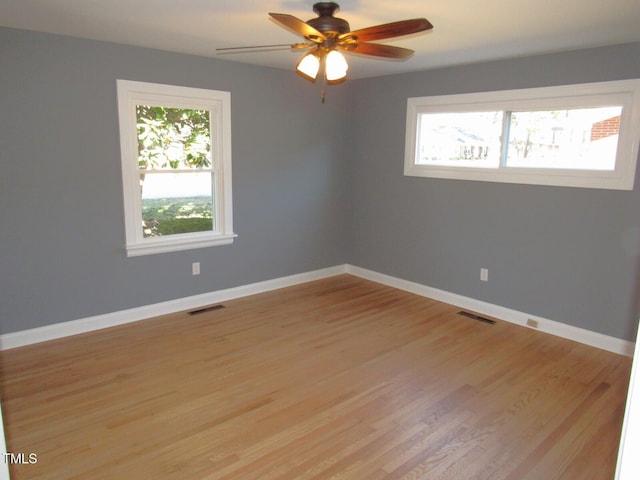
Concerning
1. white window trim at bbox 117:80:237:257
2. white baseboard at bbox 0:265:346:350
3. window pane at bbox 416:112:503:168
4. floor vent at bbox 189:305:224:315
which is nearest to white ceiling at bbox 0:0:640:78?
white window trim at bbox 117:80:237:257

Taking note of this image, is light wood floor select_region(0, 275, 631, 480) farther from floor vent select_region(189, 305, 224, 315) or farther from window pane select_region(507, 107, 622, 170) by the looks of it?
window pane select_region(507, 107, 622, 170)

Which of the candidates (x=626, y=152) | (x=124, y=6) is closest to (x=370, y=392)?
(x=626, y=152)

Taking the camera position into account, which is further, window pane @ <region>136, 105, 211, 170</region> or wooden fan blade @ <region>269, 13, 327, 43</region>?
window pane @ <region>136, 105, 211, 170</region>

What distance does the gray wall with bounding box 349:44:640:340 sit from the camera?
359 cm

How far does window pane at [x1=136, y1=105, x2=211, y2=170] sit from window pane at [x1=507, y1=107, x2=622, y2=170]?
3045 millimetres

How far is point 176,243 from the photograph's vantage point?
429cm

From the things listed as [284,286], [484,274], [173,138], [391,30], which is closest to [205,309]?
[284,286]

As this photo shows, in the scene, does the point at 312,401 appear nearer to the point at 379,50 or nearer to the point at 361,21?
the point at 379,50

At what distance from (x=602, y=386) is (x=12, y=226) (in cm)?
458

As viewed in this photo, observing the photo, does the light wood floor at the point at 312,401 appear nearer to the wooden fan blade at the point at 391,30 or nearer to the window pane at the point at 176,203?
the window pane at the point at 176,203

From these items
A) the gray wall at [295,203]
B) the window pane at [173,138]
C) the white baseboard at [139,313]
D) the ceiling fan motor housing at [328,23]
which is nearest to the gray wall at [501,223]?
the gray wall at [295,203]

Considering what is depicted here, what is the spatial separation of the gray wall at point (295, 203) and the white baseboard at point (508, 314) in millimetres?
77

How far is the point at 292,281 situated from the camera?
5.32 metres

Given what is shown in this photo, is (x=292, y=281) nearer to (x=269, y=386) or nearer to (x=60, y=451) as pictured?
(x=269, y=386)
